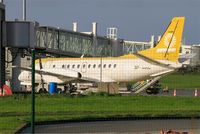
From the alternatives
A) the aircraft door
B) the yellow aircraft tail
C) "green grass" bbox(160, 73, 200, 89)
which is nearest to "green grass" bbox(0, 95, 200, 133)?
the yellow aircraft tail

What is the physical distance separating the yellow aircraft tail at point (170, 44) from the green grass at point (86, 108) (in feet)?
50.9

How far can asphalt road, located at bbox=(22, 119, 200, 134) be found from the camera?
17.6m

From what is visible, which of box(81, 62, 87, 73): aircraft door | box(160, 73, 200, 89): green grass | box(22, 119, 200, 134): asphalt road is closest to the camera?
box(22, 119, 200, 134): asphalt road

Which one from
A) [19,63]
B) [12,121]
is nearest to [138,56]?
[19,63]

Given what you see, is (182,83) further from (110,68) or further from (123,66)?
(110,68)

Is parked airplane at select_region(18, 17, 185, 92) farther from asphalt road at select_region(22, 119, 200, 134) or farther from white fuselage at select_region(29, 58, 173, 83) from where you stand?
asphalt road at select_region(22, 119, 200, 134)

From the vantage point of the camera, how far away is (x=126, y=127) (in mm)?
18719

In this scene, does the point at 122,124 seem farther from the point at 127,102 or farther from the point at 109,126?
the point at 127,102

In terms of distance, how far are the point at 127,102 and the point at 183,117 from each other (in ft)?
25.0

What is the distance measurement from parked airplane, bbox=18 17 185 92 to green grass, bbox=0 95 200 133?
13491mm

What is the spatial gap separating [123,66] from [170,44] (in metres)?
4.64

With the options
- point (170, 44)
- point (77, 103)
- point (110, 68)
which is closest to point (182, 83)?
point (170, 44)

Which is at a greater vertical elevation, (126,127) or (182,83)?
(126,127)

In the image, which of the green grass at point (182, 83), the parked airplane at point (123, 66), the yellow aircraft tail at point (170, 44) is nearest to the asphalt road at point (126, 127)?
the parked airplane at point (123, 66)
